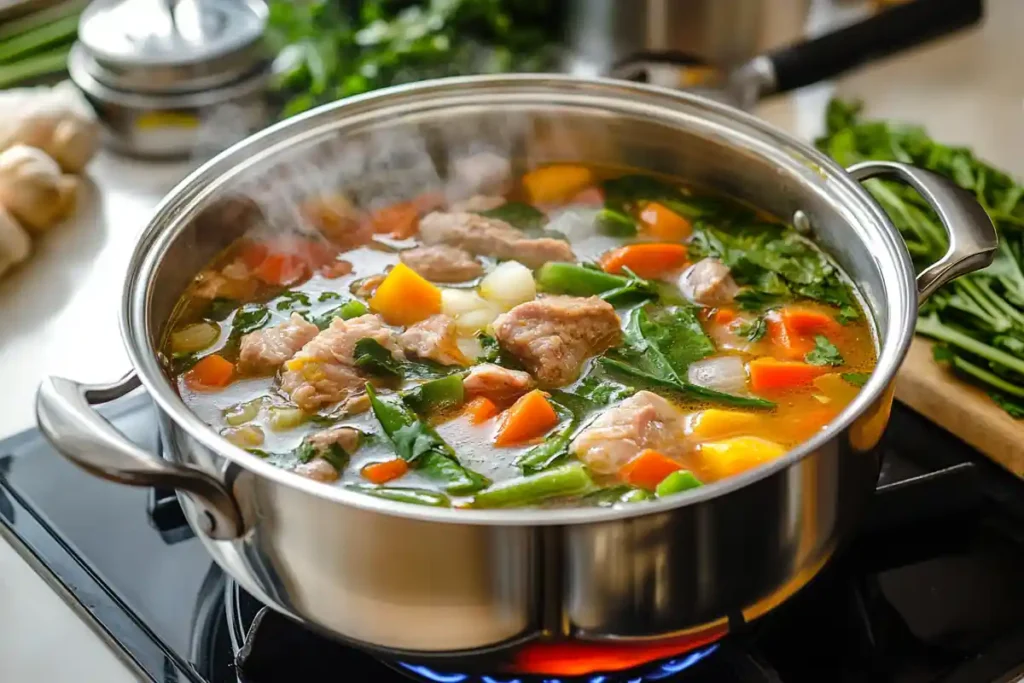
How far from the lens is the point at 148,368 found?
121 centimetres

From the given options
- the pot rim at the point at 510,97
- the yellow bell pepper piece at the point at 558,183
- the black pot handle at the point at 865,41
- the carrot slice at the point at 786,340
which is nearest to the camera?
the pot rim at the point at 510,97

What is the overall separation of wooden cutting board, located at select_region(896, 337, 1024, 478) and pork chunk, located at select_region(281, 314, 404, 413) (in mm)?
813

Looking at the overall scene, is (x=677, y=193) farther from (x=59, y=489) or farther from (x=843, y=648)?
(x=59, y=489)

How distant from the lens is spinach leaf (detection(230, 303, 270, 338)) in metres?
1.70

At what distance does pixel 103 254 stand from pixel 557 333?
3.73 ft

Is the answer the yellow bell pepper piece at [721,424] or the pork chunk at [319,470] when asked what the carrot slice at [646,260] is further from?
the pork chunk at [319,470]

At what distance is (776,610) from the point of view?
144cm

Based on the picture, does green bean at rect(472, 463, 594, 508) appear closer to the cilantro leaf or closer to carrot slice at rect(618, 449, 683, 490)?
carrot slice at rect(618, 449, 683, 490)

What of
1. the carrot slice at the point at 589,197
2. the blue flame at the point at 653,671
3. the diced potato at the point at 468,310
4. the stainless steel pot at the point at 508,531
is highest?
the stainless steel pot at the point at 508,531

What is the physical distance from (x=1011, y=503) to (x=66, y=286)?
173 centimetres

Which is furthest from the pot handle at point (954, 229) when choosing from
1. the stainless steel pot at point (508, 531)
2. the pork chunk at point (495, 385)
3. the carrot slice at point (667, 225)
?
the pork chunk at point (495, 385)

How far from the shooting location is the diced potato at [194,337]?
65.2 inches

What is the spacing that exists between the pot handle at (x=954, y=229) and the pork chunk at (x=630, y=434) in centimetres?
36

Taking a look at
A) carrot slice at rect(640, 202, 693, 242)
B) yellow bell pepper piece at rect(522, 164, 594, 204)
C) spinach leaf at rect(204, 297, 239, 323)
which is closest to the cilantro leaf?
carrot slice at rect(640, 202, 693, 242)
